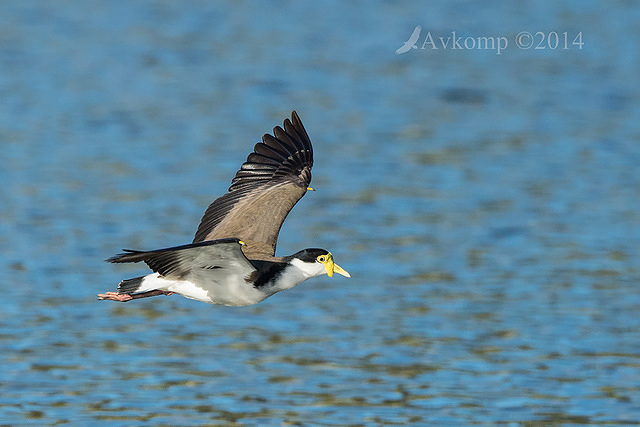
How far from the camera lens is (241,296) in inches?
459

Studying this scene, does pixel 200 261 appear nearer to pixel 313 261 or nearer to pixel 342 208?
pixel 313 261

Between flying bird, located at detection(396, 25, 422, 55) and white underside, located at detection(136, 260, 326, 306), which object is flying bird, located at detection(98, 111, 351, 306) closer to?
white underside, located at detection(136, 260, 326, 306)

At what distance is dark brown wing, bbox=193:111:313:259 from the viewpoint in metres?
Answer: 13.4

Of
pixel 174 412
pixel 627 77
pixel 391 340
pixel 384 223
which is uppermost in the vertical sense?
pixel 627 77

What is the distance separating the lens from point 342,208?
25.7m

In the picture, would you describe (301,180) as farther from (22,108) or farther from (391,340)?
(22,108)

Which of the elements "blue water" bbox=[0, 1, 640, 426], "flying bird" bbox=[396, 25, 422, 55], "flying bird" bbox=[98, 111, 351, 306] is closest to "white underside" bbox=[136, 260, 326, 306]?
"flying bird" bbox=[98, 111, 351, 306]

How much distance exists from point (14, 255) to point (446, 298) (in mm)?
7783

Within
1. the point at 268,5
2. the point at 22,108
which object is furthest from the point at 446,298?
the point at 268,5

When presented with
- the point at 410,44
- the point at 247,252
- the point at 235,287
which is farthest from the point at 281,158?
the point at 410,44

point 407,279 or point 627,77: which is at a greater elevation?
point 627,77

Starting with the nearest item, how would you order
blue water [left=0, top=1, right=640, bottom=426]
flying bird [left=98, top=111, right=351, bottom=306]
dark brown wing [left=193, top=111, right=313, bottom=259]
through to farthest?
1. flying bird [left=98, top=111, right=351, bottom=306]
2. dark brown wing [left=193, top=111, right=313, bottom=259]
3. blue water [left=0, top=1, right=640, bottom=426]

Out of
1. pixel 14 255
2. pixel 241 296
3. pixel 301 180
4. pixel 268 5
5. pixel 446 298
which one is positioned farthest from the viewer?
pixel 268 5

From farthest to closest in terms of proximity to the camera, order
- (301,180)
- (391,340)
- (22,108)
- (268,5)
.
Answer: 1. (268,5)
2. (22,108)
3. (391,340)
4. (301,180)
